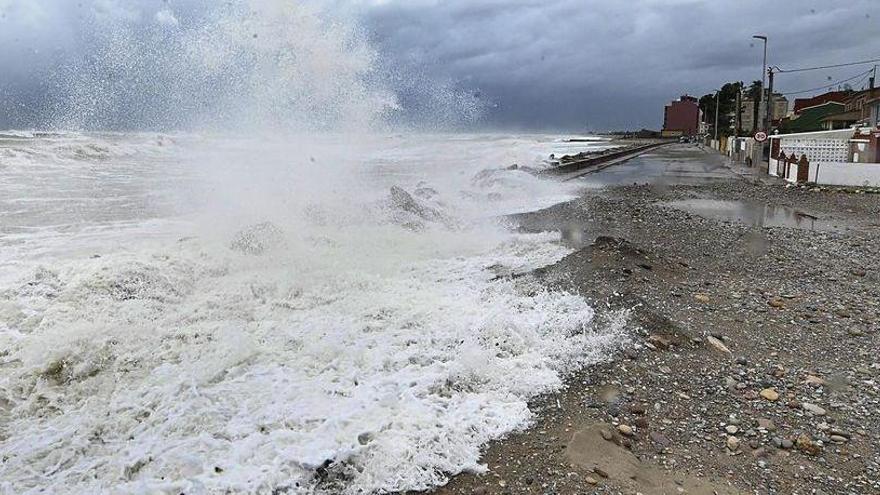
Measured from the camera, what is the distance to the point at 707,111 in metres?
96.8

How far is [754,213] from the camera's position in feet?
44.0

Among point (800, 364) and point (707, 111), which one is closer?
point (800, 364)

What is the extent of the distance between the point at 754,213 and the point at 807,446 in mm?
11178

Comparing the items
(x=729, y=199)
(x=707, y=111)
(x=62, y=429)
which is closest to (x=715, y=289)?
(x=62, y=429)

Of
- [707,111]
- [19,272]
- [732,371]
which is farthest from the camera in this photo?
[707,111]

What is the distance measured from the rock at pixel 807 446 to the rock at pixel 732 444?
1.15 ft

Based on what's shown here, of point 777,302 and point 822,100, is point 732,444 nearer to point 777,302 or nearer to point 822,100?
point 777,302

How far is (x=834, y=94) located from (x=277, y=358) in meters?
82.7

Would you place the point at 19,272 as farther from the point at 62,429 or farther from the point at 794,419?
the point at 794,419

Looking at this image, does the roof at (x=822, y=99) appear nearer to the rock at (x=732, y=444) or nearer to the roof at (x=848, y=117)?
the roof at (x=848, y=117)

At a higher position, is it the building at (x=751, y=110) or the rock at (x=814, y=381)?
the building at (x=751, y=110)

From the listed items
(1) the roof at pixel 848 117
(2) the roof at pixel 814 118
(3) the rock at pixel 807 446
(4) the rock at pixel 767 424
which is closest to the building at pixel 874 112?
(1) the roof at pixel 848 117

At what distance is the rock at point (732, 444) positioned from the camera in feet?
11.7

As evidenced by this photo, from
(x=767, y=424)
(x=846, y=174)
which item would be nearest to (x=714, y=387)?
(x=767, y=424)
